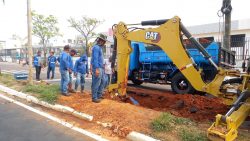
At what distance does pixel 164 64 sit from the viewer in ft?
40.9

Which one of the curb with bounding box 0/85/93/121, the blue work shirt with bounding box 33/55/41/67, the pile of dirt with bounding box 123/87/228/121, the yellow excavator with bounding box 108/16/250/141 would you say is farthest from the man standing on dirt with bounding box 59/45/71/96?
the blue work shirt with bounding box 33/55/41/67

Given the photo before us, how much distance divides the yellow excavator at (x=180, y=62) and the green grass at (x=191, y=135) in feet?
2.05

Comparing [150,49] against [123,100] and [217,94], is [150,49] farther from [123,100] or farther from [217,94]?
[217,94]

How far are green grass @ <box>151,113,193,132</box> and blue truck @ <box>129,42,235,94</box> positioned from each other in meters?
5.07

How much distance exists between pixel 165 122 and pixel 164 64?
23.7ft

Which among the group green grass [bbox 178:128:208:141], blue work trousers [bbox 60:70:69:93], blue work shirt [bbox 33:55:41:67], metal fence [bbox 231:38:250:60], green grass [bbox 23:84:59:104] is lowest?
green grass [bbox 178:128:208:141]

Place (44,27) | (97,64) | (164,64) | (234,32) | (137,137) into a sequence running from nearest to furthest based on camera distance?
(137,137)
(97,64)
(164,64)
(234,32)
(44,27)

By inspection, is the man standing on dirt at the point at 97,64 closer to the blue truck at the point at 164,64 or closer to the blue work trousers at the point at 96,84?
the blue work trousers at the point at 96,84

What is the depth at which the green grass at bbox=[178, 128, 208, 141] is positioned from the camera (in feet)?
15.7

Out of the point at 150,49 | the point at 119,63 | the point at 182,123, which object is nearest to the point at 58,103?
the point at 119,63

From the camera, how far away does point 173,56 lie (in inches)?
266

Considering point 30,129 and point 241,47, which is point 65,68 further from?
point 241,47

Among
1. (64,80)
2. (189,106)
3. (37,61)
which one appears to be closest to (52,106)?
(64,80)

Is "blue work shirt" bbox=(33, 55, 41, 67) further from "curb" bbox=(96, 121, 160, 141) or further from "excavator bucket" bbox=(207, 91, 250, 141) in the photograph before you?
"excavator bucket" bbox=(207, 91, 250, 141)
